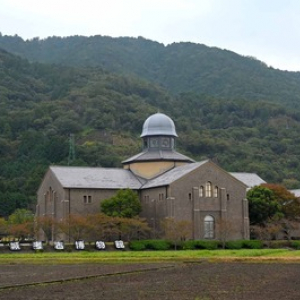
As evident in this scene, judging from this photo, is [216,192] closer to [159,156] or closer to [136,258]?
[159,156]

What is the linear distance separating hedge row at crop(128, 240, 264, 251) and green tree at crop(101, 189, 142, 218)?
5.52 m

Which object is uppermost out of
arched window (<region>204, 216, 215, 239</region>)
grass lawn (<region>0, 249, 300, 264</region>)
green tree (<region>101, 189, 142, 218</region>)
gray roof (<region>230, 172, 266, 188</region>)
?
gray roof (<region>230, 172, 266, 188</region>)

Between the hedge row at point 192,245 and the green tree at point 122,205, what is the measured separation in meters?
5.52

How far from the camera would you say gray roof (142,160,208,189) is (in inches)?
2371

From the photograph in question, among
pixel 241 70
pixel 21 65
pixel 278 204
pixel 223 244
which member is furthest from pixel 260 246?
pixel 241 70

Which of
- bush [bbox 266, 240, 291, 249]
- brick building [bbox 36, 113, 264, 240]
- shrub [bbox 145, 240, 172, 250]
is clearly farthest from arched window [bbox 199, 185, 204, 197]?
shrub [bbox 145, 240, 172, 250]

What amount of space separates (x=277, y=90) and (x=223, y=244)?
12527 centimetres

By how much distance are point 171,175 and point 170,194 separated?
3468 millimetres

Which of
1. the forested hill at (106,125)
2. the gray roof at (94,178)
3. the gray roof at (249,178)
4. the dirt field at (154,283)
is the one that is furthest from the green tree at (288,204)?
the forested hill at (106,125)

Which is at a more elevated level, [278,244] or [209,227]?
[209,227]

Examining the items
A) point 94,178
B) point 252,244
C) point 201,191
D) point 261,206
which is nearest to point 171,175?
point 201,191

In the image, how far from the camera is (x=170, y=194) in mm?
59156

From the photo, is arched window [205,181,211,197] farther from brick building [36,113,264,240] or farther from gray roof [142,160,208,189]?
gray roof [142,160,208,189]

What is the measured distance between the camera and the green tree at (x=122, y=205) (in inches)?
2293
